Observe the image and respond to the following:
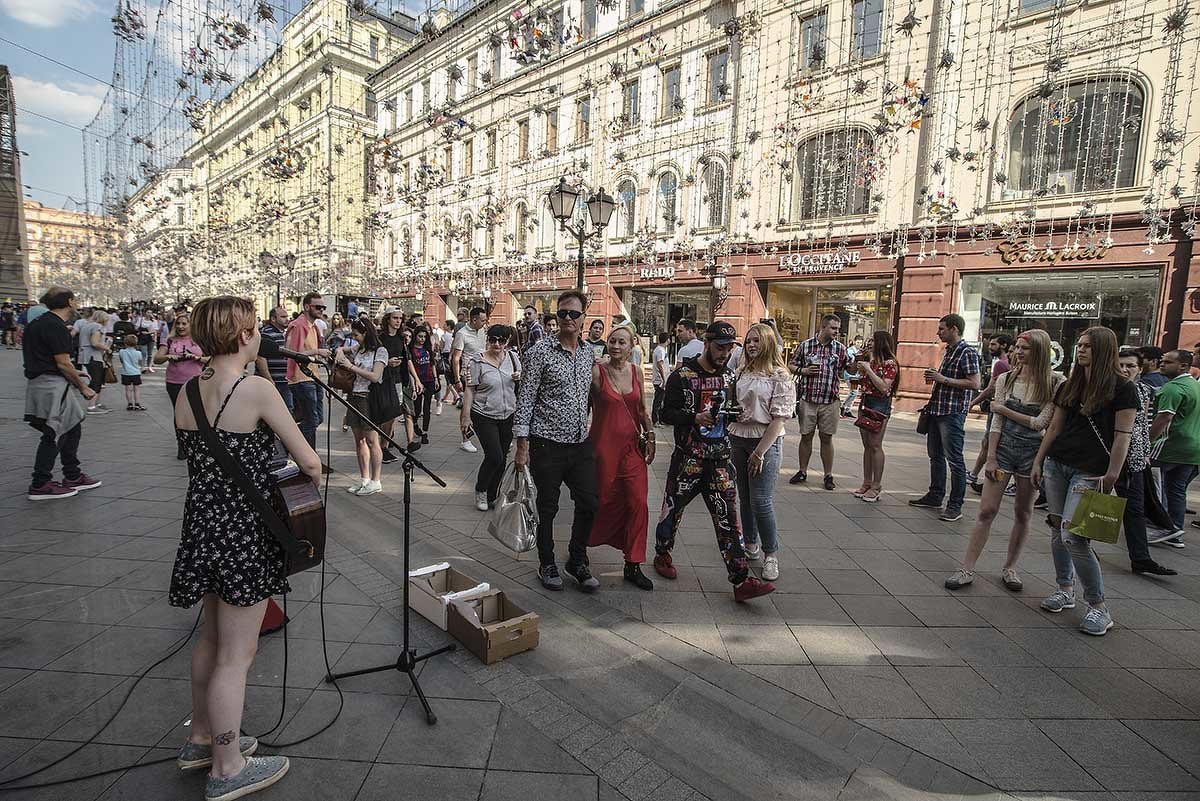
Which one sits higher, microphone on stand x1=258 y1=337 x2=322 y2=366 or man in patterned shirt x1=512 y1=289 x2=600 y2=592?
microphone on stand x1=258 y1=337 x2=322 y2=366

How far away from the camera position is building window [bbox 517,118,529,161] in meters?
22.7

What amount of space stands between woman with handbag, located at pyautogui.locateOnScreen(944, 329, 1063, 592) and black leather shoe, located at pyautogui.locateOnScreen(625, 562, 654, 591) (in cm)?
220

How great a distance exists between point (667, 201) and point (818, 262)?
18.4 ft

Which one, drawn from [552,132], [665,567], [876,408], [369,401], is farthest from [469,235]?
[665,567]

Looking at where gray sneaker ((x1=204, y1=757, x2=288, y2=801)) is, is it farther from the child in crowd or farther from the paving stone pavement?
the child in crowd

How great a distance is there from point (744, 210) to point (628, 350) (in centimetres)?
1443

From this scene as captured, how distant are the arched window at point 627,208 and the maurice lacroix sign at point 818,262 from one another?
5.75m

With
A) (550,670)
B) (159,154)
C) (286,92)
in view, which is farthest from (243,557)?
(286,92)

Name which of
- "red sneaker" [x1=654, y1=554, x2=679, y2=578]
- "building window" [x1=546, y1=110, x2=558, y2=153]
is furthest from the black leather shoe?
"building window" [x1=546, y1=110, x2=558, y2=153]

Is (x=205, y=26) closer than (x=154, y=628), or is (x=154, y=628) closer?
(x=154, y=628)

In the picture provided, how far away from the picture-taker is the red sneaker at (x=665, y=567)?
169 inches

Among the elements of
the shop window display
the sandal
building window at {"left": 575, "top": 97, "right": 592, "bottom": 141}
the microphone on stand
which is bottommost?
the sandal

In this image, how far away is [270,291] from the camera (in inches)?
1250

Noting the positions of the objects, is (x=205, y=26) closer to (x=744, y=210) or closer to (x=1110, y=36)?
(x=744, y=210)
